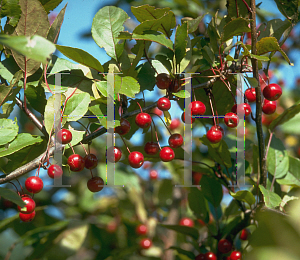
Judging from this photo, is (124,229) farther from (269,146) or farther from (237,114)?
(237,114)

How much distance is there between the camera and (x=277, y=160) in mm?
1141

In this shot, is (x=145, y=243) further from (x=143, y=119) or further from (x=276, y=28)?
(x=276, y=28)

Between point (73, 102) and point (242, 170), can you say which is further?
point (242, 170)

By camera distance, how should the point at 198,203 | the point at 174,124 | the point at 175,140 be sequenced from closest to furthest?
the point at 175,140 < the point at 198,203 < the point at 174,124

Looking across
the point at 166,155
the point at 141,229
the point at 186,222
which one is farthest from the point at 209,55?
the point at 141,229

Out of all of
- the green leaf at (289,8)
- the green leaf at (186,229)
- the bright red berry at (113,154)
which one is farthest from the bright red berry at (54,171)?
the green leaf at (289,8)

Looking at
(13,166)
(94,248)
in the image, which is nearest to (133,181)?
(94,248)

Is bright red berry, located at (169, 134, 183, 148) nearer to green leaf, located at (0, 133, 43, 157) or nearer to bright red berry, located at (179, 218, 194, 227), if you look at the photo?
green leaf, located at (0, 133, 43, 157)

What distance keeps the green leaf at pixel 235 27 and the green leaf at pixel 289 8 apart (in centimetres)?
22

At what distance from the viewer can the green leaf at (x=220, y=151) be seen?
101 centimetres

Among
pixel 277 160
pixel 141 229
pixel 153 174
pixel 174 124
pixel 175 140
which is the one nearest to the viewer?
pixel 175 140

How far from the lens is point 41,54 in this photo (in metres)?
0.51

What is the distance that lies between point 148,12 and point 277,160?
2.41 ft

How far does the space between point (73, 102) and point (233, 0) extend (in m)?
0.55
